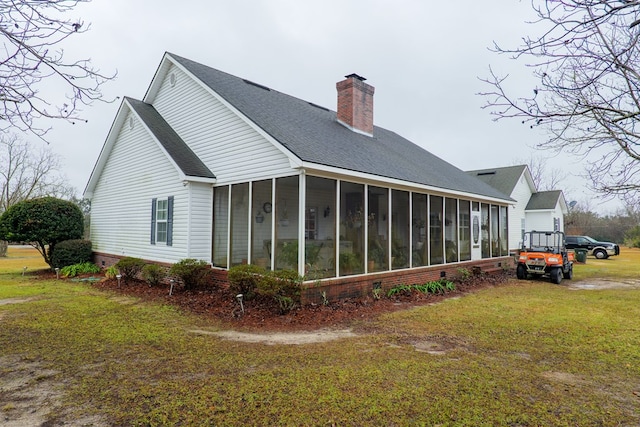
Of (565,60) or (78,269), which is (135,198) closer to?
(78,269)

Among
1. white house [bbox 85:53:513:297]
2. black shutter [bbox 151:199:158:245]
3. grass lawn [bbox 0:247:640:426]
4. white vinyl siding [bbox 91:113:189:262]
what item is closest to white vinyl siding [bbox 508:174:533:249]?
white house [bbox 85:53:513:297]

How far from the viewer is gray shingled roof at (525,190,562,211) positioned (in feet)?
77.5

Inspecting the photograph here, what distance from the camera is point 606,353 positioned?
532 centimetres

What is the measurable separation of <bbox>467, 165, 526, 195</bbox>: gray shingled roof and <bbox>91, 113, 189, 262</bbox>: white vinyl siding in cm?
1973

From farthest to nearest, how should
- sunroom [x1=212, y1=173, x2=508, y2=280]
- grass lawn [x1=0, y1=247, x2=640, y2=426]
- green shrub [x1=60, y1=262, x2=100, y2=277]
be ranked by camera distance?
1. green shrub [x1=60, y1=262, x2=100, y2=277]
2. sunroom [x1=212, y1=173, x2=508, y2=280]
3. grass lawn [x1=0, y1=247, x2=640, y2=426]

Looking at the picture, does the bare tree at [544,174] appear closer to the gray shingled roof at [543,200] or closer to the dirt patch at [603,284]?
the gray shingled roof at [543,200]

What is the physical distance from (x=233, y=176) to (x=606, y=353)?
337 inches

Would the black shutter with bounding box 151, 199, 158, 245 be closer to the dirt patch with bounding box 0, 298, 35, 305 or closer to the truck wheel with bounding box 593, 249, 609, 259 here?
the dirt patch with bounding box 0, 298, 35, 305

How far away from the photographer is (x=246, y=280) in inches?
305

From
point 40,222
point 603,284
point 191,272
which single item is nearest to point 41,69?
point 191,272

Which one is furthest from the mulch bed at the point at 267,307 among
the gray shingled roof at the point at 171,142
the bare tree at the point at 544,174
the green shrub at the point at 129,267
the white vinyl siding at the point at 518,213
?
the bare tree at the point at 544,174

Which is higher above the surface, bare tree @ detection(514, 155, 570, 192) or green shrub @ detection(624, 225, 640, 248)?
bare tree @ detection(514, 155, 570, 192)

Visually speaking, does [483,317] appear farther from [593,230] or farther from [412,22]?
[593,230]

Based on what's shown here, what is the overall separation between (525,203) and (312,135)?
812 inches
